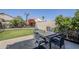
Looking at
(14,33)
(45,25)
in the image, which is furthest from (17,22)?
(45,25)

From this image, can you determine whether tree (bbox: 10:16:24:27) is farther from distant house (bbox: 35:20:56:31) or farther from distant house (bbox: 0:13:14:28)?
distant house (bbox: 35:20:56:31)

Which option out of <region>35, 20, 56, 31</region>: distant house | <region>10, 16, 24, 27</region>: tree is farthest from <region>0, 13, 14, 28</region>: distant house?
<region>35, 20, 56, 31</region>: distant house

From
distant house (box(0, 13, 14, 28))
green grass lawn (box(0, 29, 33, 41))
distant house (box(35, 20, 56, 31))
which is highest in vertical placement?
distant house (box(0, 13, 14, 28))

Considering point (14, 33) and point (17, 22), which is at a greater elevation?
point (17, 22)

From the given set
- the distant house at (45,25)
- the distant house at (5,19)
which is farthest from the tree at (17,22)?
the distant house at (45,25)

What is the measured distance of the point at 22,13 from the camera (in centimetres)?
245

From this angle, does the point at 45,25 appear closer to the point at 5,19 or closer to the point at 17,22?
the point at 17,22

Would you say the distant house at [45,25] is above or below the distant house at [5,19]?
below

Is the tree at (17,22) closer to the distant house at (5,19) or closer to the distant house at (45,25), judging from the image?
Result: the distant house at (5,19)

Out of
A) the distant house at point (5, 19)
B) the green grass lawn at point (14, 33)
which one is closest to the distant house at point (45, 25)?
the green grass lawn at point (14, 33)

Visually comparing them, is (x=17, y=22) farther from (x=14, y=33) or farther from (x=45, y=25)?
(x=45, y=25)

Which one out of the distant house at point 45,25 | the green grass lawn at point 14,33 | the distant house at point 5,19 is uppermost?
the distant house at point 5,19

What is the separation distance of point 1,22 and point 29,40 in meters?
0.38
